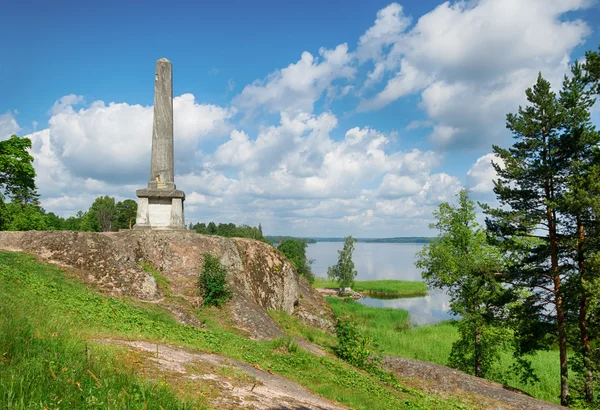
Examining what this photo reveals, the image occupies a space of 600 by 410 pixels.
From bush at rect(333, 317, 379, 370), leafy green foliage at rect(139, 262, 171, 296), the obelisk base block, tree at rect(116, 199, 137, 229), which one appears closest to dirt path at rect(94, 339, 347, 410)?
bush at rect(333, 317, 379, 370)

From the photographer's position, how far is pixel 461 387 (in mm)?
14031

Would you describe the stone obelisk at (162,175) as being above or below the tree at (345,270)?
above

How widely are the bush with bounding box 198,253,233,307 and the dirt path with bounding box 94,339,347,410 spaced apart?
576cm

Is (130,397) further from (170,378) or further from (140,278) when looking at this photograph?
(140,278)

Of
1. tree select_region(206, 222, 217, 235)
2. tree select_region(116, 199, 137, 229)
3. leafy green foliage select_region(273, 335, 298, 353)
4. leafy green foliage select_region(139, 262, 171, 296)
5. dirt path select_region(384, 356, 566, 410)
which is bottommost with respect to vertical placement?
dirt path select_region(384, 356, 566, 410)

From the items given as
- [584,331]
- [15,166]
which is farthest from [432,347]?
[15,166]

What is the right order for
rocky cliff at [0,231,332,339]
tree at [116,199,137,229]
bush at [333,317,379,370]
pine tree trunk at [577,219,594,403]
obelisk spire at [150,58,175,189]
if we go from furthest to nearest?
tree at [116,199,137,229] → obelisk spire at [150,58,175,189] → pine tree trunk at [577,219,594,403] → bush at [333,317,379,370] → rocky cliff at [0,231,332,339]

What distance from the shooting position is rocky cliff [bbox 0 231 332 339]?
13.5 metres

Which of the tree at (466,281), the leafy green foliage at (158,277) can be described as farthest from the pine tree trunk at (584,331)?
the leafy green foliage at (158,277)

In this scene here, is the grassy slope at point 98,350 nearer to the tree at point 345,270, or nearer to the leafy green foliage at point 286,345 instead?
the leafy green foliage at point 286,345

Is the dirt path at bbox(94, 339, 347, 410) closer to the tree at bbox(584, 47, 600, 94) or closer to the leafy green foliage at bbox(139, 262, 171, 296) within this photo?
the leafy green foliage at bbox(139, 262, 171, 296)

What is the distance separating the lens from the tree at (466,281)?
763 inches

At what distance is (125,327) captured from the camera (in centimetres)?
948

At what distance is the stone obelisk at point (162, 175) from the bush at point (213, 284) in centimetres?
356
